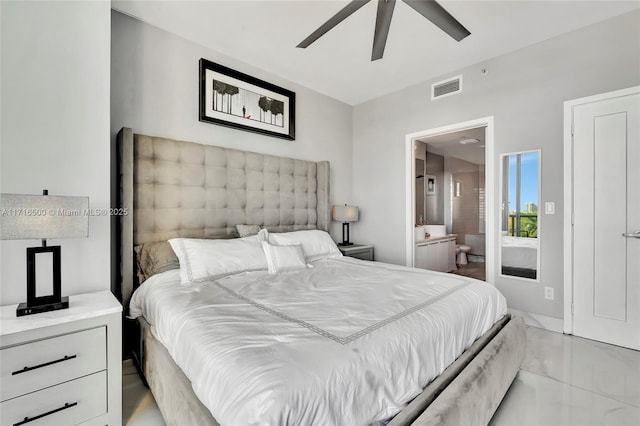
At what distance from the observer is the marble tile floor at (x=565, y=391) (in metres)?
1.63

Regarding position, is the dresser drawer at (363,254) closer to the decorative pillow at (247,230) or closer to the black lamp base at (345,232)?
the black lamp base at (345,232)

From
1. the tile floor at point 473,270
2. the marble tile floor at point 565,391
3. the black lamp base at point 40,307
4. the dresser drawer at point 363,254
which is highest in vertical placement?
the black lamp base at point 40,307

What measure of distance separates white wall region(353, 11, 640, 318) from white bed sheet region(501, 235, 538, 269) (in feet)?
0.30

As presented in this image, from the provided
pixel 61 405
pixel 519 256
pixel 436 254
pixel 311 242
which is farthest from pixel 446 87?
pixel 61 405

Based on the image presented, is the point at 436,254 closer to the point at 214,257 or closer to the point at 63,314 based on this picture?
the point at 214,257

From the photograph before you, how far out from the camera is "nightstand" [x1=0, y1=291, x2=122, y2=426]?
1287mm

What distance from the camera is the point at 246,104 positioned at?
3.16m

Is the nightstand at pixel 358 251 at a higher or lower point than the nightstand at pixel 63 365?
higher

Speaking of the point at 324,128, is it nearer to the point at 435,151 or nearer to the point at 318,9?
the point at 318,9

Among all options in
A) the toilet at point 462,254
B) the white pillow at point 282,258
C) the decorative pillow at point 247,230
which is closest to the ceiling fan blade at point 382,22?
the white pillow at point 282,258

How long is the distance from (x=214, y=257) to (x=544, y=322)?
3.23 m

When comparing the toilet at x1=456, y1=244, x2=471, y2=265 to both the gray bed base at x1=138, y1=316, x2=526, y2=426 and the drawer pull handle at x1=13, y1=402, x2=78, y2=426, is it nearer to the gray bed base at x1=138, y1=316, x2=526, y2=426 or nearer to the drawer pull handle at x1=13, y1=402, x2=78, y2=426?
the gray bed base at x1=138, y1=316, x2=526, y2=426

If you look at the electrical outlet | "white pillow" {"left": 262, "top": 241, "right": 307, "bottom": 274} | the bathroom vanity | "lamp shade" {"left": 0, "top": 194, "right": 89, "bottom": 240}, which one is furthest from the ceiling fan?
the bathroom vanity

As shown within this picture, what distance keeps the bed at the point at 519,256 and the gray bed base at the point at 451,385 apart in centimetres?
136
